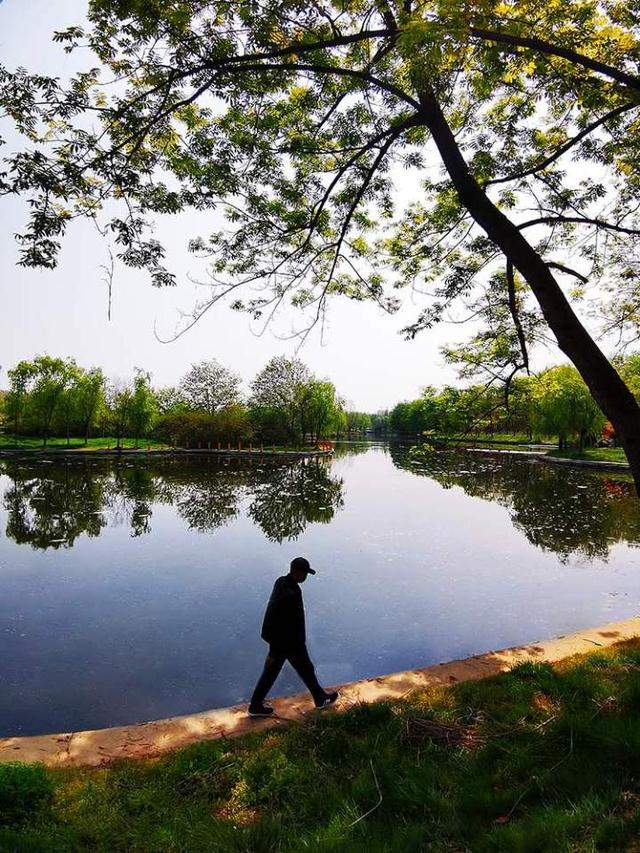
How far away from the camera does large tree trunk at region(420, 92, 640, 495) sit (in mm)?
4211

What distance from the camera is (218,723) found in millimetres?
4793

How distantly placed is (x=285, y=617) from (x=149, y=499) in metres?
17.3

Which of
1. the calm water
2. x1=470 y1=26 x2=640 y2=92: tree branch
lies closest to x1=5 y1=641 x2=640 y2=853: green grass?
the calm water

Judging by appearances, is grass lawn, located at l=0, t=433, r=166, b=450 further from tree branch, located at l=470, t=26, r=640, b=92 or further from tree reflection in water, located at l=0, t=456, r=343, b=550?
tree branch, located at l=470, t=26, r=640, b=92

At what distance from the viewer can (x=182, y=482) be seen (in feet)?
87.2

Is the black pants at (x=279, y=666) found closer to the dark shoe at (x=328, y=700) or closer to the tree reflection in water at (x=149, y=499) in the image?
the dark shoe at (x=328, y=700)

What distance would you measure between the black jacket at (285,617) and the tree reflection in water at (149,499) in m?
9.19

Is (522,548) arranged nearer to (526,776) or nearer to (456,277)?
(456,277)

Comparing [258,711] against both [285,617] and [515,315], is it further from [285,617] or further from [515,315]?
[515,315]

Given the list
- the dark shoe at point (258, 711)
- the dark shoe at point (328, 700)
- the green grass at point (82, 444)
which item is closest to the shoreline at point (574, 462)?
the green grass at point (82, 444)

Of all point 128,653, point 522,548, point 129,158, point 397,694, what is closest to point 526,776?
point 397,694

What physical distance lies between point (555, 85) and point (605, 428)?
44131 mm

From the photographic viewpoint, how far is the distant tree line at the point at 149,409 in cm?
5381

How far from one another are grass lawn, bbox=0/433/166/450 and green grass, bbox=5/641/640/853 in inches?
2064
